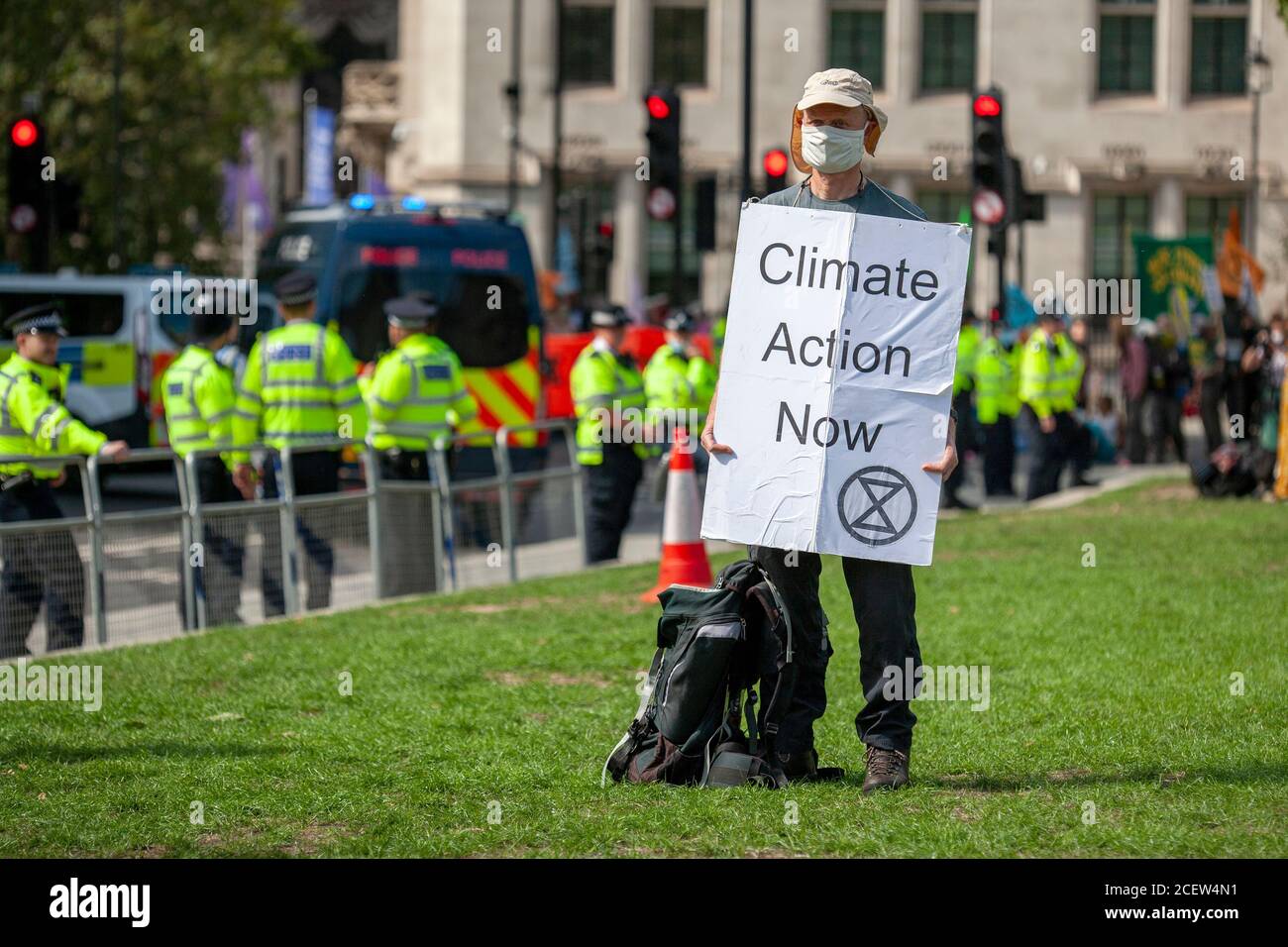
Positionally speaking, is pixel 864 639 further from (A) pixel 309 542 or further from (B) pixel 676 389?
(B) pixel 676 389

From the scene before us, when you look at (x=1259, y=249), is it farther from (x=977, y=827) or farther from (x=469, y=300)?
(x=977, y=827)

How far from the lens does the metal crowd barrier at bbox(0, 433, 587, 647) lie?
35.6 ft

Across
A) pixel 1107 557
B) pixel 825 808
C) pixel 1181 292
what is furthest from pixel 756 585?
pixel 1181 292

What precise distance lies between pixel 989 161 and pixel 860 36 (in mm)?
29756

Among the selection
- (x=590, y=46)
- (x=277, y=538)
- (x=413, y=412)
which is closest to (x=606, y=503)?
(x=413, y=412)

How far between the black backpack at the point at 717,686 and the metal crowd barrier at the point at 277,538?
15.7 feet

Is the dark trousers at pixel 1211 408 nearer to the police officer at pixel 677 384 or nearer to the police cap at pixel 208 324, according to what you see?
the police officer at pixel 677 384

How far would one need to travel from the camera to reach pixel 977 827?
19.1 ft

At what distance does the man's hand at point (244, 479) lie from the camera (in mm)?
11867

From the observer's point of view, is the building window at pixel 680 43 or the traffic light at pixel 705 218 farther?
the building window at pixel 680 43

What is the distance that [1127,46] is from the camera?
1891 inches

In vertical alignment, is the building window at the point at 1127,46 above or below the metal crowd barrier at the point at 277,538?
above

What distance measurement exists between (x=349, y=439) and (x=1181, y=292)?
19.6 meters

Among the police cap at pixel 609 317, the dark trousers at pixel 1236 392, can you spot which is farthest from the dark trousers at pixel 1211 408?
the police cap at pixel 609 317
